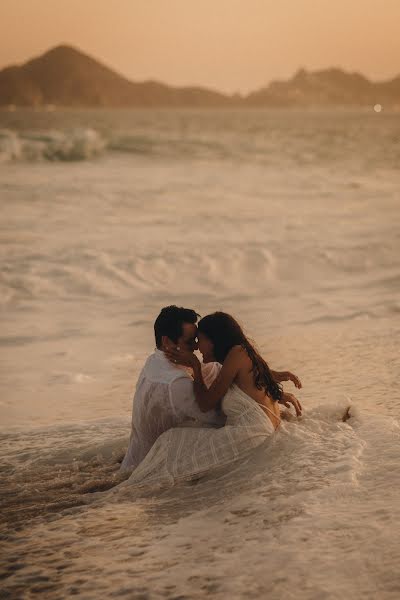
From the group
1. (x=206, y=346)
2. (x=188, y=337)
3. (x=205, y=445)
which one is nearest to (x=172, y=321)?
(x=188, y=337)

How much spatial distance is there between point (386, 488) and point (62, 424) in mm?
2785

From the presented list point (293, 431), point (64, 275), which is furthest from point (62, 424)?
point (64, 275)

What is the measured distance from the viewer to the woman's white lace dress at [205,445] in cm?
474

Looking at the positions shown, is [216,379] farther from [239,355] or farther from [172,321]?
[172,321]

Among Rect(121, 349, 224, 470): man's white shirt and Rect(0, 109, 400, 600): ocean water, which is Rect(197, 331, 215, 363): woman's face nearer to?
Rect(121, 349, 224, 470): man's white shirt

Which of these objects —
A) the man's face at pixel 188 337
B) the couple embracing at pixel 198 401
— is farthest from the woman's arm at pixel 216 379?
the man's face at pixel 188 337

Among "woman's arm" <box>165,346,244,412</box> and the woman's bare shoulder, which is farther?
the woman's bare shoulder

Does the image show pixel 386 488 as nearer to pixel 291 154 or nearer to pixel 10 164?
pixel 10 164

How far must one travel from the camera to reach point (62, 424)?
20.2 feet

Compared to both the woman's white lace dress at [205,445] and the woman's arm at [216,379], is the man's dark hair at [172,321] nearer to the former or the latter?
the woman's arm at [216,379]

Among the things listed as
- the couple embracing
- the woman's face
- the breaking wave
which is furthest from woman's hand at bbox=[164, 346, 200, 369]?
the breaking wave

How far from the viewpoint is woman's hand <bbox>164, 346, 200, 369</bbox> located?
4.89 m

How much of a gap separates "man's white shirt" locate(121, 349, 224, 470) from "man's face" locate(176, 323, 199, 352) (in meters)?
0.14

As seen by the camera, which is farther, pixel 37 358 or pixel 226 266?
pixel 226 266
